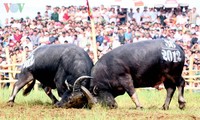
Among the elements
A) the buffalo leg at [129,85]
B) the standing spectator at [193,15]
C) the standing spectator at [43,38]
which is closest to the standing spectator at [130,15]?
the standing spectator at [193,15]

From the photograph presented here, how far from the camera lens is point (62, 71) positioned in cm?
1494

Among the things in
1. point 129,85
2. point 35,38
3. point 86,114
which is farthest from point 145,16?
point 86,114

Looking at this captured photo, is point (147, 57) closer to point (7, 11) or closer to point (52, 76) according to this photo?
point (52, 76)

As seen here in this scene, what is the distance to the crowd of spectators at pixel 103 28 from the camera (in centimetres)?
2395

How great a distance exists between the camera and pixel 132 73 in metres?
14.6

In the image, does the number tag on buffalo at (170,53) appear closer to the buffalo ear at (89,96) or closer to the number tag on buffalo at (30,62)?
the buffalo ear at (89,96)

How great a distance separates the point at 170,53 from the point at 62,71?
2520mm

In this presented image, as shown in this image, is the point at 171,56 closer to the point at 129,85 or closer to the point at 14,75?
the point at 129,85

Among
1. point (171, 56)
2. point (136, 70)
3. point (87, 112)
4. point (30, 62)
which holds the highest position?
point (171, 56)

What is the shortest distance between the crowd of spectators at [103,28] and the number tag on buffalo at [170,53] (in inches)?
301

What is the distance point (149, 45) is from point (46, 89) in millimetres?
3172

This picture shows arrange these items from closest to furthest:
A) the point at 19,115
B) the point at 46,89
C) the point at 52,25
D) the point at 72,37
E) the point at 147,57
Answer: the point at 19,115 < the point at 147,57 < the point at 46,89 < the point at 72,37 < the point at 52,25

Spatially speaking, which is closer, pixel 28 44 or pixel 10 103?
pixel 10 103

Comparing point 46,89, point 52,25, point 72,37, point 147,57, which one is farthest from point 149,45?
point 52,25
